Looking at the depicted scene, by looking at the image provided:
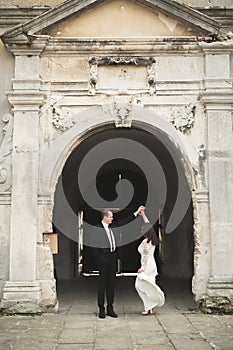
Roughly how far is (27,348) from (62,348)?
0.36 metres

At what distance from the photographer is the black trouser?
21.0 feet

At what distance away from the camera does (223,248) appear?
6.72m

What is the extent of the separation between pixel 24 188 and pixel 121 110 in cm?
186

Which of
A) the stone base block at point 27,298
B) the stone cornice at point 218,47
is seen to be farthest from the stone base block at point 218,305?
the stone cornice at point 218,47

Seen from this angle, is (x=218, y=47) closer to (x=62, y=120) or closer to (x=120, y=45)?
(x=120, y=45)

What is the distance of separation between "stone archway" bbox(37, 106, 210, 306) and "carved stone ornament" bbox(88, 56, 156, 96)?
37 centimetres

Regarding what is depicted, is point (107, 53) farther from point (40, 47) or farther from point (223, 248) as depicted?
point (223, 248)

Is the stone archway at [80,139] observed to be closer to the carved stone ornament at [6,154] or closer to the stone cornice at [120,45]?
the carved stone ornament at [6,154]

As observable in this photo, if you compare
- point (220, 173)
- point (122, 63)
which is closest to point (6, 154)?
point (122, 63)

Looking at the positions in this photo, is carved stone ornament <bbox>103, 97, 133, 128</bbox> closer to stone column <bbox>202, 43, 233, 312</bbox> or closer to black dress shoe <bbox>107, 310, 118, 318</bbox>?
stone column <bbox>202, 43, 233, 312</bbox>

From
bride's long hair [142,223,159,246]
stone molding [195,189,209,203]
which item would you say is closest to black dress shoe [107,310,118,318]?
bride's long hair [142,223,159,246]

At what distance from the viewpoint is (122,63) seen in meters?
7.11

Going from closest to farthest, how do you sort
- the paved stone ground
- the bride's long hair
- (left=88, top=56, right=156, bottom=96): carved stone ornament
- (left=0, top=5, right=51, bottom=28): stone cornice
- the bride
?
the paved stone ground < the bride < the bride's long hair < (left=88, top=56, right=156, bottom=96): carved stone ornament < (left=0, top=5, right=51, bottom=28): stone cornice

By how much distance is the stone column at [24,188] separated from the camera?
652 cm
